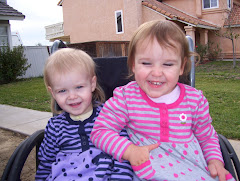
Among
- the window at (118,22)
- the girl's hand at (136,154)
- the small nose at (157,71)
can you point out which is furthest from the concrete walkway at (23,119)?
the window at (118,22)

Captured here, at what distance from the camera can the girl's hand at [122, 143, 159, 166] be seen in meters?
1.44

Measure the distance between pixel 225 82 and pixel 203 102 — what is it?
7.47 m

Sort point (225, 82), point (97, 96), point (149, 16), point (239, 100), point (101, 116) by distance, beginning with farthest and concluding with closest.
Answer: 1. point (149, 16)
2. point (225, 82)
3. point (239, 100)
4. point (97, 96)
5. point (101, 116)

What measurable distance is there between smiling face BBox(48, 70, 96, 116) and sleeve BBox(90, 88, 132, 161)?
193 millimetres

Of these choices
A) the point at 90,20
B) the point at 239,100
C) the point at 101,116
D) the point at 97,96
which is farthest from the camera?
the point at 90,20

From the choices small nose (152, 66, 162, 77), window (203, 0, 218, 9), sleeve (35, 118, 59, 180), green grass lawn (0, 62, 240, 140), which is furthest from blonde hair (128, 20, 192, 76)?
window (203, 0, 218, 9)

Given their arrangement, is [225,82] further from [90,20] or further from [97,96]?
[90,20]

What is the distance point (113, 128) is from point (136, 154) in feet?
0.80

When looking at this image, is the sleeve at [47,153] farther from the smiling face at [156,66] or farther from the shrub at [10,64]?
the shrub at [10,64]

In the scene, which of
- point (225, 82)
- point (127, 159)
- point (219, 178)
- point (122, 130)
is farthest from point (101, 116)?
point (225, 82)

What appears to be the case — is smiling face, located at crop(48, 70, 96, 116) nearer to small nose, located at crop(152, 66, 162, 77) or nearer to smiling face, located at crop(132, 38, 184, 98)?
smiling face, located at crop(132, 38, 184, 98)

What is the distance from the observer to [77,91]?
175 cm

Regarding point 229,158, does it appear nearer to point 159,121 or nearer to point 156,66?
point 159,121

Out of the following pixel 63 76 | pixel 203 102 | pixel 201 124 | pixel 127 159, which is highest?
pixel 63 76
